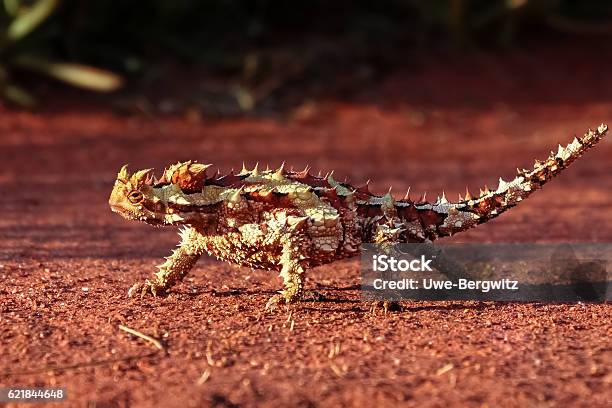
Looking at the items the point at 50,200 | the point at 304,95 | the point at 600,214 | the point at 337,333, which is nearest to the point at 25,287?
the point at 337,333

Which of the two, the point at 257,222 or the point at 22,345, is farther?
the point at 257,222

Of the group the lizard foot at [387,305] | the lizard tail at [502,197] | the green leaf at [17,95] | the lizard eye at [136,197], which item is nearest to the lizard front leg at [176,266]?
the lizard eye at [136,197]

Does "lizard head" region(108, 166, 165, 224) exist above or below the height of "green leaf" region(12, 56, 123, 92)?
below

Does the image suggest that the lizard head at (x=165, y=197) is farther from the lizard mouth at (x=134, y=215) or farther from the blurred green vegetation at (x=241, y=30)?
the blurred green vegetation at (x=241, y=30)

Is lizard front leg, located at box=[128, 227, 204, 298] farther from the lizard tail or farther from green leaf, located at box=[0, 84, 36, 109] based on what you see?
green leaf, located at box=[0, 84, 36, 109]

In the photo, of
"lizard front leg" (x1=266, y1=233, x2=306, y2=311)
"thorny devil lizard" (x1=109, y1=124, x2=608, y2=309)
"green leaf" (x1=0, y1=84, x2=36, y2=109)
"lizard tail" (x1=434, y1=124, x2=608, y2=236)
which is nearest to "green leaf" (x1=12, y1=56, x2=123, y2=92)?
"green leaf" (x1=0, y1=84, x2=36, y2=109)

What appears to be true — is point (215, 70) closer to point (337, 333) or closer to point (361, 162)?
point (361, 162)

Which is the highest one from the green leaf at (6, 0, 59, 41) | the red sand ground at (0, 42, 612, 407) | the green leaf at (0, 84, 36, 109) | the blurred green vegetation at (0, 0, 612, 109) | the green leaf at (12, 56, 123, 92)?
the blurred green vegetation at (0, 0, 612, 109)

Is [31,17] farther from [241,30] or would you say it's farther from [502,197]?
[502,197]
